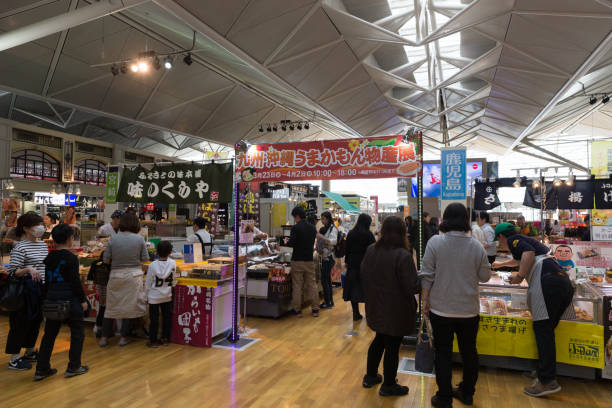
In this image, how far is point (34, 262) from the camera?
3.66m

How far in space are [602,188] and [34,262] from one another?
796 cm

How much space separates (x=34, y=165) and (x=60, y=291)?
1427cm

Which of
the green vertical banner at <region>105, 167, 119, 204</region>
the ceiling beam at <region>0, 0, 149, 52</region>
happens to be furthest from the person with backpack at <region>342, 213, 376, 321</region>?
the ceiling beam at <region>0, 0, 149, 52</region>

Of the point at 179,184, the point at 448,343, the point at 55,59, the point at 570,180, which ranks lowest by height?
the point at 448,343

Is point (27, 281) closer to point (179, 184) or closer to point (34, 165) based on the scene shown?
point (179, 184)

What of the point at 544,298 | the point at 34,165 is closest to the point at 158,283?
the point at 544,298

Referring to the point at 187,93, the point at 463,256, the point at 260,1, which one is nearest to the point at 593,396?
the point at 463,256

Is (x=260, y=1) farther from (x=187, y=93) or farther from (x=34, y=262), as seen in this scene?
(x=187, y=93)

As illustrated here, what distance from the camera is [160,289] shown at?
14.2ft

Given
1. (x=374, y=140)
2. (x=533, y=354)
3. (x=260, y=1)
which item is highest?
(x=260, y=1)

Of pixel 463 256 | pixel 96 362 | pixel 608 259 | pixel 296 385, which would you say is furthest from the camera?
pixel 608 259

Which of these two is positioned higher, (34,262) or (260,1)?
(260,1)

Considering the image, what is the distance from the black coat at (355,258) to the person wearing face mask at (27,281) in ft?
11.6

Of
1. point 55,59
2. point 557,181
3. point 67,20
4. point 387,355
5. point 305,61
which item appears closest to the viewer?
point 387,355
